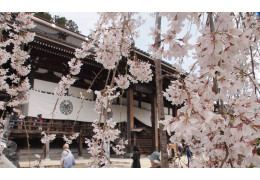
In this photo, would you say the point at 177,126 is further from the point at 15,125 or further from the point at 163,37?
the point at 15,125

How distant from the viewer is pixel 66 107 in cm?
549

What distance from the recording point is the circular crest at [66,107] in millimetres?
5395

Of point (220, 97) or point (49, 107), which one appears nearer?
point (220, 97)

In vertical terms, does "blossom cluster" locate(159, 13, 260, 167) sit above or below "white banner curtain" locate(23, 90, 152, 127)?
below

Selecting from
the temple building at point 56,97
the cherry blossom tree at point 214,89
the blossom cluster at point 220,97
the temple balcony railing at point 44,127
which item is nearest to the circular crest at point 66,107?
the temple building at point 56,97

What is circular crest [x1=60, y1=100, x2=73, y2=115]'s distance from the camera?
539 cm

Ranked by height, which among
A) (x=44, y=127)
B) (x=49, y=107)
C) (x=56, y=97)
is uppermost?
(x=56, y=97)

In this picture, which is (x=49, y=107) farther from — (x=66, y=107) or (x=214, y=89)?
(x=214, y=89)

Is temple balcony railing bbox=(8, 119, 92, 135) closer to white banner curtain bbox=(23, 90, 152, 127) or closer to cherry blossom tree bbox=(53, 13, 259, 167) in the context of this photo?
white banner curtain bbox=(23, 90, 152, 127)

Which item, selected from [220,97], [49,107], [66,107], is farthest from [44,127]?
[220,97]

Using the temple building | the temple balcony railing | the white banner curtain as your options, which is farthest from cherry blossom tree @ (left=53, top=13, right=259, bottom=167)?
the temple balcony railing

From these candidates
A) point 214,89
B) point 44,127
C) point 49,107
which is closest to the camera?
point 214,89
